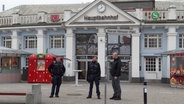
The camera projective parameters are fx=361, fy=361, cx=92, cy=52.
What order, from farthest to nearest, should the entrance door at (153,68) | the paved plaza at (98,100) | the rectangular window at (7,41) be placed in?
the rectangular window at (7,41), the entrance door at (153,68), the paved plaza at (98,100)

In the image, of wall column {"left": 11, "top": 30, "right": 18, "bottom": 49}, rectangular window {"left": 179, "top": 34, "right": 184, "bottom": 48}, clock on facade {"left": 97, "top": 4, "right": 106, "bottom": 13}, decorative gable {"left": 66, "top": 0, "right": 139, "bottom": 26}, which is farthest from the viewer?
wall column {"left": 11, "top": 30, "right": 18, "bottom": 49}

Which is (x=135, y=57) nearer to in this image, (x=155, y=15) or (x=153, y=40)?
(x=153, y=40)

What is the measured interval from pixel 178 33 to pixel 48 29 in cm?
1228

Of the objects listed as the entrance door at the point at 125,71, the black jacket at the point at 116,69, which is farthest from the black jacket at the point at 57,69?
the entrance door at the point at 125,71

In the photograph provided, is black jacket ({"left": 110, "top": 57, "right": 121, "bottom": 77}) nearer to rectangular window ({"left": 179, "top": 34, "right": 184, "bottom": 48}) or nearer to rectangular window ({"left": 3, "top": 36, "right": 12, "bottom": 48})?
rectangular window ({"left": 179, "top": 34, "right": 184, "bottom": 48})

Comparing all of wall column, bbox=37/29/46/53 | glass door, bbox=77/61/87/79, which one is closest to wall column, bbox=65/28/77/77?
glass door, bbox=77/61/87/79

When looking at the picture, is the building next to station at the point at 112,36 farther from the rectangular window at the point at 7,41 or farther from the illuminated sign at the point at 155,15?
the rectangular window at the point at 7,41

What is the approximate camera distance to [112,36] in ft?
105

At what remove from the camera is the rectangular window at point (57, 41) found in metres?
34.9

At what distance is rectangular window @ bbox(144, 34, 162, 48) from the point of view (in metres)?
33.1

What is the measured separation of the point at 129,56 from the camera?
33281 mm

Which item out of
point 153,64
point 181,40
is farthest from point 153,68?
point 181,40

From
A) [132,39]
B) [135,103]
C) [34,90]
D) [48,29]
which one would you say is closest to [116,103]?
[135,103]

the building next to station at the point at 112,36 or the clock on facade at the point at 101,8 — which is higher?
the clock on facade at the point at 101,8
